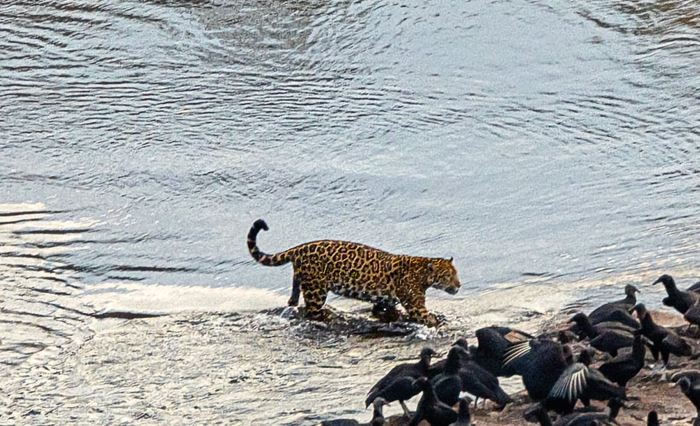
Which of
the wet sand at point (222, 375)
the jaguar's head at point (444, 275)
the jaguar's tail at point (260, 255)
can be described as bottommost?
the wet sand at point (222, 375)

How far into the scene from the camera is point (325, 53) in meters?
16.1

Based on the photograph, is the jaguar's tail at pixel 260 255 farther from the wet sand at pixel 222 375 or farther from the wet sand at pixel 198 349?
the wet sand at pixel 222 375

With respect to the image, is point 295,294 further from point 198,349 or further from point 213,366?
point 213,366

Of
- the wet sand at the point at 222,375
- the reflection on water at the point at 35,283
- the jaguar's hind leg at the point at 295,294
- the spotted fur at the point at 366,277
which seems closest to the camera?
the wet sand at the point at 222,375

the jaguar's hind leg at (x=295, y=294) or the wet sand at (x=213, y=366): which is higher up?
the jaguar's hind leg at (x=295, y=294)

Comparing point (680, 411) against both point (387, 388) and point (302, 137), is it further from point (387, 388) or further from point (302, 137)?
point (302, 137)

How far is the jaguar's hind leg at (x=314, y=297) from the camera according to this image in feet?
33.5

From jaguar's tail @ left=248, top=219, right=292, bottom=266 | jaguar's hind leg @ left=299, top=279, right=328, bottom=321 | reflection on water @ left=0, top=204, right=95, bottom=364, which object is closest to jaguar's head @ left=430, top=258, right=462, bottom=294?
jaguar's hind leg @ left=299, top=279, right=328, bottom=321

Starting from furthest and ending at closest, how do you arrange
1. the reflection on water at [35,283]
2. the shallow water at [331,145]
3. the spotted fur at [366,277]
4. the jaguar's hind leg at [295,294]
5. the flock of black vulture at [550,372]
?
the shallow water at [331,145] < the jaguar's hind leg at [295,294] < the spotted fur at [366,277] < the reflection on water at [35,283] < the flock of black vulture at [550,372]

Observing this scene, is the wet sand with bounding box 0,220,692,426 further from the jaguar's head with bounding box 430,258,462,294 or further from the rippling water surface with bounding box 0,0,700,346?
the rippling water surface with bounding box 0,0,700,346

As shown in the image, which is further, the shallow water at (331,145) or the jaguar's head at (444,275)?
the shallow water at (331,145)

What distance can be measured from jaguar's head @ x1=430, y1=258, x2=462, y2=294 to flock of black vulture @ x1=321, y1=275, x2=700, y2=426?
5.08ft

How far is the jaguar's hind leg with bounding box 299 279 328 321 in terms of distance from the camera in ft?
33.5

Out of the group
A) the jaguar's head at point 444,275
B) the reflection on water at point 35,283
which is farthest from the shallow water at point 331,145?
the jaguar's head at point 444,275
